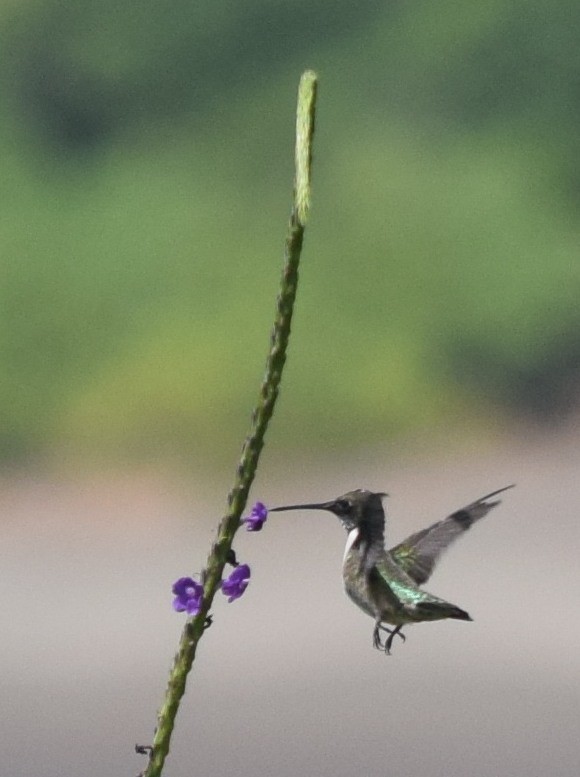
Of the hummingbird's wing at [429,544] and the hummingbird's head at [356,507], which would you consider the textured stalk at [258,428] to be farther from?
the hummingbird's wing at [429,544]

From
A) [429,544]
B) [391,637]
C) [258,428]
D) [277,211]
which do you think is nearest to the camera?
[258,428]

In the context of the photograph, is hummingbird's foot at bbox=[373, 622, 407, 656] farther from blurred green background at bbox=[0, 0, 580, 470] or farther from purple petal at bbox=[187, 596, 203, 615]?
blurred green background at bbox=[0, 0, 580, 470]

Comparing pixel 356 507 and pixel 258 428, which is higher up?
pixel 356 507

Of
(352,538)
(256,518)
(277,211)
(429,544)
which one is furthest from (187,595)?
(277,211)

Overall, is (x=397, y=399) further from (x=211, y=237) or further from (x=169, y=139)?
(x=169, y=139)

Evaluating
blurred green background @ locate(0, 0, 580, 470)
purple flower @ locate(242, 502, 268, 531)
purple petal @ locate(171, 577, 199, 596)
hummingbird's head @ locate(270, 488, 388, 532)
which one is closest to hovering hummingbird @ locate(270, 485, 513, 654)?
hummingbird's head @ locate(270, 488, 388, 532)

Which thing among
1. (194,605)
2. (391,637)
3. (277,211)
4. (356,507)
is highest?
(277,211)

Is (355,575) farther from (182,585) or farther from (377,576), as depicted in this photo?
(182,585)
